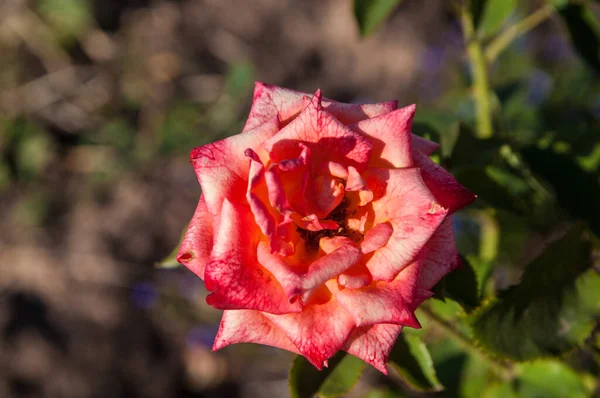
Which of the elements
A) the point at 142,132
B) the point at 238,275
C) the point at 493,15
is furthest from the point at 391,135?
the point at 142,132

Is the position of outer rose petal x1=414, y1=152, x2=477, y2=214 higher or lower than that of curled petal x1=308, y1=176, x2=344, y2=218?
higher

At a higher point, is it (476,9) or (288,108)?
(476,9)

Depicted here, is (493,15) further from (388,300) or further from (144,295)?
(144,295)

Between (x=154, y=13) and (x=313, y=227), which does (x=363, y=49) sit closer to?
(x=154, y=13)

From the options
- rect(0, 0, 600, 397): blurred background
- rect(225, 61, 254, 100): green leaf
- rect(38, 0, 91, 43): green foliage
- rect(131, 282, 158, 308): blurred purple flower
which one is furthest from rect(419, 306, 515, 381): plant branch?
Result: rect(38, 0, 91, 43): green foliage

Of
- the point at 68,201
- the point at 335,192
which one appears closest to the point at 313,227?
the point at 335,192

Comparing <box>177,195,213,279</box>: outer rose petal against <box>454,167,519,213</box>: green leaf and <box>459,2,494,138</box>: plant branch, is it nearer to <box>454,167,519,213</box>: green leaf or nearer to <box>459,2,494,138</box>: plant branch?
<box>454,167,519,213</box>: green leaf
